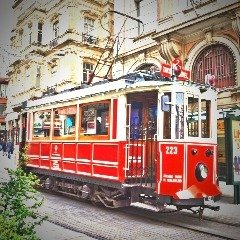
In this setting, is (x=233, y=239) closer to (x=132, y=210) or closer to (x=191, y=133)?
(x=191, y=133)

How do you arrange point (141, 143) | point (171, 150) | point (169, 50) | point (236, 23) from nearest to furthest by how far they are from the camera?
point (171, 150)
point (141, 143)
point (236, 23)
point (169, 50)

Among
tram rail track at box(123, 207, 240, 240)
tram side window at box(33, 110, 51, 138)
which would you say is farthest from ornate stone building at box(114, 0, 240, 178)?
tram side window at box(33, 110, 51, 138)

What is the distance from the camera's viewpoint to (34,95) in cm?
1067

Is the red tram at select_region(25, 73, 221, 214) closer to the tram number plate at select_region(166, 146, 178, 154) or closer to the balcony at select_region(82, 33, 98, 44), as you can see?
the tram number plate at select_region(166, 146, 178, 154)

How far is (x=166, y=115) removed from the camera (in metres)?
6.37

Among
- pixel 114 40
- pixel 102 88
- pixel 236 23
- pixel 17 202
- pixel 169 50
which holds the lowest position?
pixel 17 202

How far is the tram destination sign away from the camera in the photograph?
7.94 m

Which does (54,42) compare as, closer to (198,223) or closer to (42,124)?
(42,124)

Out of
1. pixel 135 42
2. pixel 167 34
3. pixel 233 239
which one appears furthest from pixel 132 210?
pixel 135 42

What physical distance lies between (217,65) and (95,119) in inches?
206

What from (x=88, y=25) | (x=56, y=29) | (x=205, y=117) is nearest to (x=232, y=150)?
(x=205, y=117)

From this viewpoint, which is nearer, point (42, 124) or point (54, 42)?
point (42, 124)

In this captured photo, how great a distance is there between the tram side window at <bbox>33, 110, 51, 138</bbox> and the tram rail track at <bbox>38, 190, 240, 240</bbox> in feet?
9.01

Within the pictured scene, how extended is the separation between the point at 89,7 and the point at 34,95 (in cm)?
379
